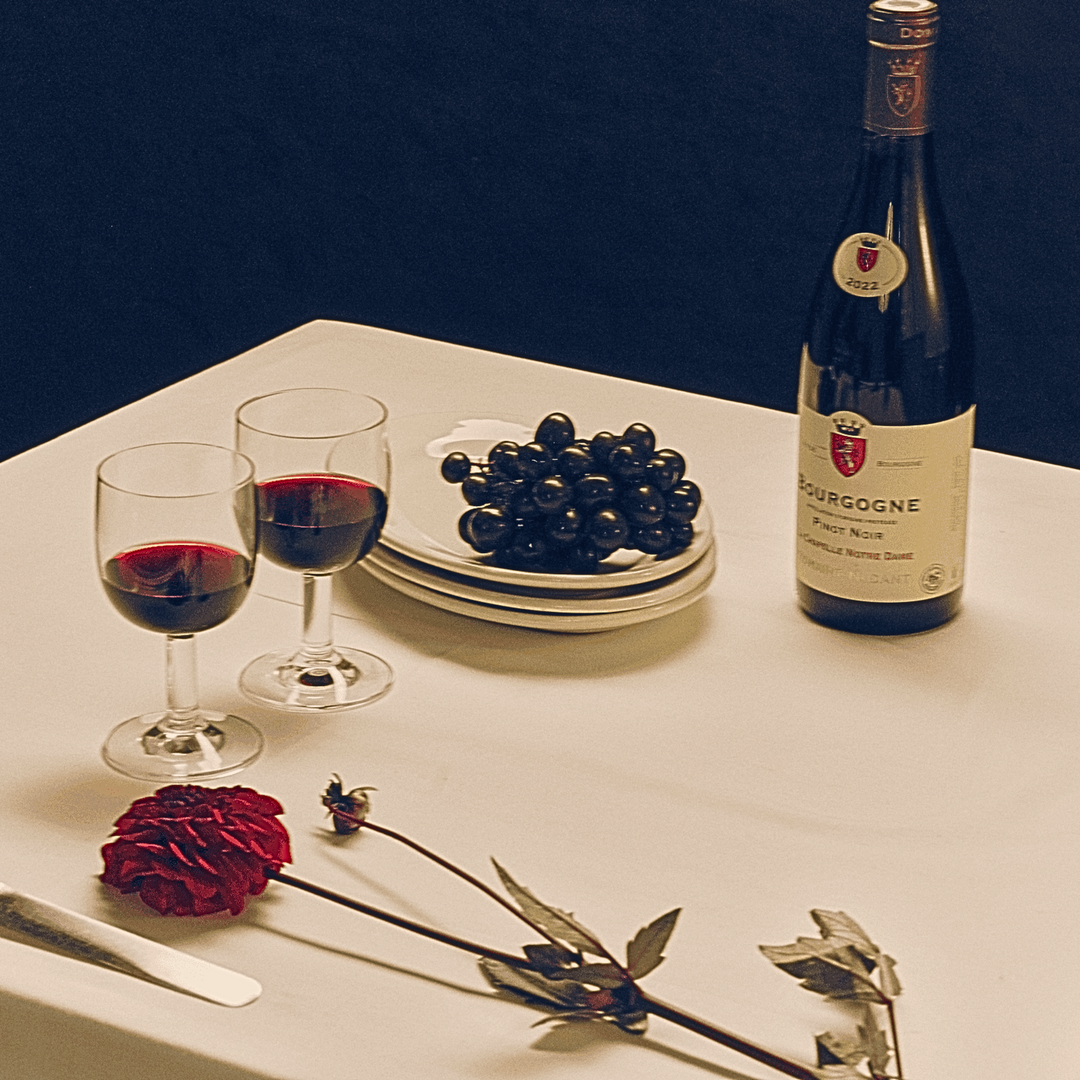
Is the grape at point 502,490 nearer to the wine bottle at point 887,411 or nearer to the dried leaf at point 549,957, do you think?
the wine bottle at point 887,411

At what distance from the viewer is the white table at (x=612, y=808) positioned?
2.12 ft

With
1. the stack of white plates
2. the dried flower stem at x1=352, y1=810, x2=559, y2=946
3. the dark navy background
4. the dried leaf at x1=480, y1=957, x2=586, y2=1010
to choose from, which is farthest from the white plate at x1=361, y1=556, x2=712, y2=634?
the dark navy background

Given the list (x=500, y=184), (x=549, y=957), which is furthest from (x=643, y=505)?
(x=500, y=184)

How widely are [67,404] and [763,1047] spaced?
2.57 m

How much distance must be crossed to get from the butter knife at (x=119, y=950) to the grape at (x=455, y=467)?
0.43 m

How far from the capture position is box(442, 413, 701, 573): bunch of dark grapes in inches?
37.8

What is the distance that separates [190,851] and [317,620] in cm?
26

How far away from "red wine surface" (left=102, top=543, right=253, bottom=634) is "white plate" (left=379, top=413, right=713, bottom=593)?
20 cm

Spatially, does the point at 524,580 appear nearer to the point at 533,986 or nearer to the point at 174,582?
the point at 174,582

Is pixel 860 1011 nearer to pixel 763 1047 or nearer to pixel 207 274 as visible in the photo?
pixel 763 1047

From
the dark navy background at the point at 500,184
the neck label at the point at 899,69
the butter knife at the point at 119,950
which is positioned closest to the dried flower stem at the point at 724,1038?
the butter knife at the point at 119,950

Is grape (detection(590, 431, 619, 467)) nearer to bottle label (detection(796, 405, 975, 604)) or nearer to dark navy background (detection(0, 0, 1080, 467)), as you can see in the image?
bottle label (detection(796, 405, 975, 604))

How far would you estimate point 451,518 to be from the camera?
105 cm

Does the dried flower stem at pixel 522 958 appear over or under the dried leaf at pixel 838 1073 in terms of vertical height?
over
